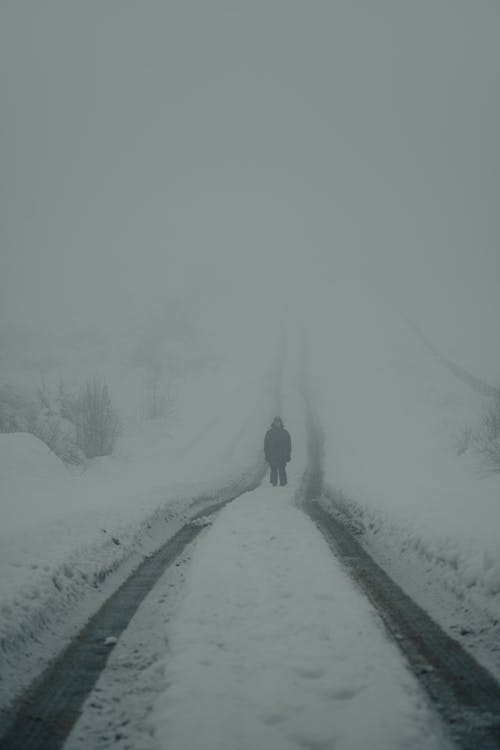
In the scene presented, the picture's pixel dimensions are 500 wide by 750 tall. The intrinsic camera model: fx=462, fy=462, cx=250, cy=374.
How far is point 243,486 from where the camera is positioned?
18.3 m

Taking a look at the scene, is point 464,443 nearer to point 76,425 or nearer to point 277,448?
point 277,448

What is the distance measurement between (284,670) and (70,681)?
1.86 meters

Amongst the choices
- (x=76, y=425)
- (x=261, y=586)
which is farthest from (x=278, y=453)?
(x=76, y=425)

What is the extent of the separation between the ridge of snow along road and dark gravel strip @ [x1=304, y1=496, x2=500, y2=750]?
139 mm

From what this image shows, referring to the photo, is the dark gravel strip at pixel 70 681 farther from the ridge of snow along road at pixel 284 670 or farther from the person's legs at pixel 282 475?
the person's legs at pixel 282 475

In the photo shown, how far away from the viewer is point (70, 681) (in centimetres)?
400

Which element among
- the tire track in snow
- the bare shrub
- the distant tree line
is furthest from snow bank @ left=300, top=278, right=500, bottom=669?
the distant tree line

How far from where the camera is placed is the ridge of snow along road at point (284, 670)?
3.16 metres

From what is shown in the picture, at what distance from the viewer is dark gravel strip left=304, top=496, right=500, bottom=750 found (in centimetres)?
312

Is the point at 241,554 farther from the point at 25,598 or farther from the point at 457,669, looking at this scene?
the point at 457,669

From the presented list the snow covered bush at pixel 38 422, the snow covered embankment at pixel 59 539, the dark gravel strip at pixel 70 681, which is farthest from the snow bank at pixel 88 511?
the snow covered bush at pixel 38 422

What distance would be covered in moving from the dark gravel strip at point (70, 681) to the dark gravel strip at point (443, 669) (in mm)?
2741

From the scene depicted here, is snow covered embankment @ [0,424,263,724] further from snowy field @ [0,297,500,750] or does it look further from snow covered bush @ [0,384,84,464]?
snow covered bush @ [0,384,84,464]

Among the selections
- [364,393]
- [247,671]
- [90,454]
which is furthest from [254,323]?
[247,671]
